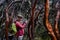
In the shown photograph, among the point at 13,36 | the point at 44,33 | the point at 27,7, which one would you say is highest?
the point at 27,7

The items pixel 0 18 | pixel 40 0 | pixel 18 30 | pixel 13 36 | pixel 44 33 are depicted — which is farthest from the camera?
pixel 44 33

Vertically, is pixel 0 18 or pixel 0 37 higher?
pixel 0 18

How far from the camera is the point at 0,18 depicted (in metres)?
9.23

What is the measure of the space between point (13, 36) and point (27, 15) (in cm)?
238

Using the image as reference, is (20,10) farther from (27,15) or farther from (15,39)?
(15,39)

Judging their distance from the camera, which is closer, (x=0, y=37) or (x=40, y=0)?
(x=40, y=0)

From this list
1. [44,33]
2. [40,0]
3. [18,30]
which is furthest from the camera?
[44,33]

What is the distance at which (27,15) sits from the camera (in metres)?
9.30

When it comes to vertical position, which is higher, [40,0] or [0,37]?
[40,0]

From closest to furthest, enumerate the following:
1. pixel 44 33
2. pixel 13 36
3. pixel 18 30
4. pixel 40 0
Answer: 1. pixel 18 30
2. pixel 13 36
3. pixel 40 0
4. pixel 44 33

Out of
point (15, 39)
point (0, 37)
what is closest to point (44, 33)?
point (0, 37)

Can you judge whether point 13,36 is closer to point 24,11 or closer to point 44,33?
point 24,11

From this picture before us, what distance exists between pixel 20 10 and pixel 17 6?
406 millimetres

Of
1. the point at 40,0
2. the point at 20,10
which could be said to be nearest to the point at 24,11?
the point at 20,10
